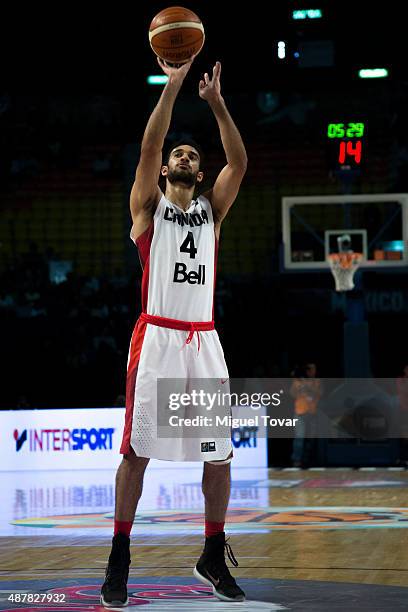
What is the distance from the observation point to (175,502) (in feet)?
33.8

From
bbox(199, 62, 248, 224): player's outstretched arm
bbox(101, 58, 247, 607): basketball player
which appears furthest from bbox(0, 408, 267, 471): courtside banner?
bbox(101, 58, 247, 607): basketball player

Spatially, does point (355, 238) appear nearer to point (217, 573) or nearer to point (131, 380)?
point (131, 380)

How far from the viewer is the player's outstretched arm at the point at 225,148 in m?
5.30

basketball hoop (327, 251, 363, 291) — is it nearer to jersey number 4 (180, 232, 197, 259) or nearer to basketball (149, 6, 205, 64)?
basketball (149, 6, 205, 64)

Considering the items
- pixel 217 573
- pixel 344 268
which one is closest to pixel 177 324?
pixel 217 573

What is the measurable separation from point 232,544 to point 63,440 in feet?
28.8

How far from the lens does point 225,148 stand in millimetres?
5387

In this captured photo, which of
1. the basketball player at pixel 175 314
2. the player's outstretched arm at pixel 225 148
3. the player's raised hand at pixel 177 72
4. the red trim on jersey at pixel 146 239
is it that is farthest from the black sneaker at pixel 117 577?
the player's raised hand at pixel 177 72

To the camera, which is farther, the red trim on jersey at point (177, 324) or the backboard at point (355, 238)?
the backboard at point (355, 238)

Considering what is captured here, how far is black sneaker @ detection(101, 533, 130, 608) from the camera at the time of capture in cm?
462

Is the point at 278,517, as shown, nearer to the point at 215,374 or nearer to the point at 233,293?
the point at 215,374

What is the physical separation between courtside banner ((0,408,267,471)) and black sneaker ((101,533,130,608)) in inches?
415

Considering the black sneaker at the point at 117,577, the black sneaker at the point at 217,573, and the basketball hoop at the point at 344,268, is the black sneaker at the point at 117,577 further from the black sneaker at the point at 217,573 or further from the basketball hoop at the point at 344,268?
the basketball hoop at the point at 344,268

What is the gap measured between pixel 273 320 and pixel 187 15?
1619cm
